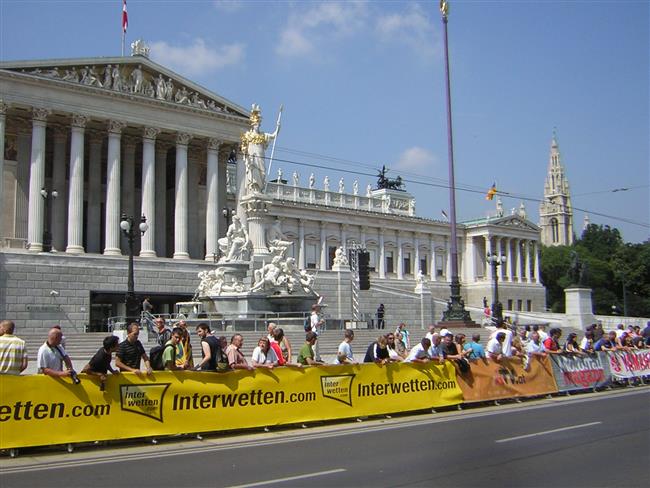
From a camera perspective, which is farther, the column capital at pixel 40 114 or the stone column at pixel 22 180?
the stone column at pixel 22 180

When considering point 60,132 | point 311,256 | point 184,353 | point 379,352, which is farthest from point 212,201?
point 184,353

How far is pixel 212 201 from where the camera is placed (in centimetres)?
5891

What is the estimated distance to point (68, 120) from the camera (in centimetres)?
5494

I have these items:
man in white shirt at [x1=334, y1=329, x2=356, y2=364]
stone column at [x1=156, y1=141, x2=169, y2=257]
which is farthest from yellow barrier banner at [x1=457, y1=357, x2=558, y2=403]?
stone column at [x1=156, y1=141, x2=169, y2=257]

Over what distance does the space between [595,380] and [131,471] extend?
14.9m

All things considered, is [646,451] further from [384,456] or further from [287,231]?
[287,231]

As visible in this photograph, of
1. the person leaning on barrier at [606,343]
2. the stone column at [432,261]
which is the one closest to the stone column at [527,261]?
the stone column at [432,261]

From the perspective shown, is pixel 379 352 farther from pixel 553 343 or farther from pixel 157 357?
pixel 553 343

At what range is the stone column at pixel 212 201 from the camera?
191ft

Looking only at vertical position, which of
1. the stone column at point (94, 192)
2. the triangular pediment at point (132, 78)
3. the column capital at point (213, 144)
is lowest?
the stone column at point (94, 192)

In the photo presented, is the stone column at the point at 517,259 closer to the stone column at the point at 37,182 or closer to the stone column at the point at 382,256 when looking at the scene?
the stone column at the point at 382,256

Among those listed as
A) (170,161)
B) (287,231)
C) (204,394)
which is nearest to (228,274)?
(204,394)

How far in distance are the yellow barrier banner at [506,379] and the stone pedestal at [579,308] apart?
31.7m

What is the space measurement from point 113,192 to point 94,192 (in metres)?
5.65
